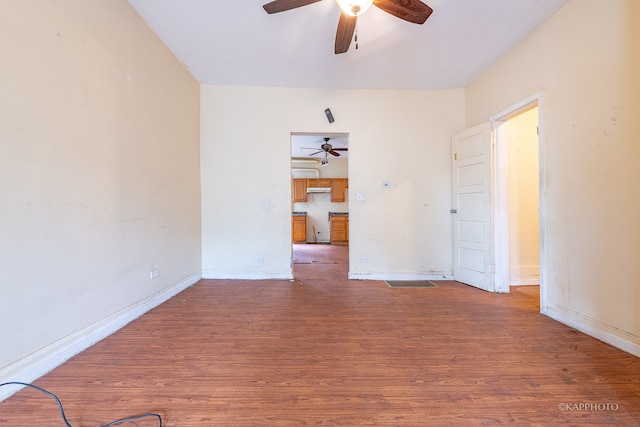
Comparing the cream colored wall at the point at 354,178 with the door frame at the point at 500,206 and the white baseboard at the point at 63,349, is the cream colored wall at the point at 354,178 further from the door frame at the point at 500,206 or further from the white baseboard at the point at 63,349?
the white baseboard at the point at 63,349

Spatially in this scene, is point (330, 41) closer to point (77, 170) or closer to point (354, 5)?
point (354, 5)

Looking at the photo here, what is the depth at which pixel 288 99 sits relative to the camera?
3.49 metres

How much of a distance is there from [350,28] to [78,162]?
2.22 meters

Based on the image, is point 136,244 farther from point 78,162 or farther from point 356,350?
point 356,350

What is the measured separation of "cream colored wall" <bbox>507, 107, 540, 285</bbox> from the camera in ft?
10.2

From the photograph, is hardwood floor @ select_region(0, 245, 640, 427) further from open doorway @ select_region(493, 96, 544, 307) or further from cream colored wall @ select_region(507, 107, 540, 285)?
cream colored wall @ select_region(507, 107, 540, 285)

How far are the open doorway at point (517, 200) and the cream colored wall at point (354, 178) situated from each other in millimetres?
656

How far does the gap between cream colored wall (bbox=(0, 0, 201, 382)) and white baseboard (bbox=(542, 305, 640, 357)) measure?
12.0 feet

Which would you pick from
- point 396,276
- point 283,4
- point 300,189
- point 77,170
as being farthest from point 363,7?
point 300,189

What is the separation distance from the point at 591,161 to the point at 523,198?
1348 mm

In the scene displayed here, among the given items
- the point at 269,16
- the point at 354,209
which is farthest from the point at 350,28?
the point at 354,209

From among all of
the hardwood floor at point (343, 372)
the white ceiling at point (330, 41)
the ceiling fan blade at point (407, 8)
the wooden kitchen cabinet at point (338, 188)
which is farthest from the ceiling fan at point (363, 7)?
the wooden kitchen cabinet at point (338, 188)

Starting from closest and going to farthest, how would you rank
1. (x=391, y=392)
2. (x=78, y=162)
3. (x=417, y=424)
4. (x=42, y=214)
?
(x=417, y=424) < (x=391, y=392) < (x=42, y=214) < (x=78, y=162)

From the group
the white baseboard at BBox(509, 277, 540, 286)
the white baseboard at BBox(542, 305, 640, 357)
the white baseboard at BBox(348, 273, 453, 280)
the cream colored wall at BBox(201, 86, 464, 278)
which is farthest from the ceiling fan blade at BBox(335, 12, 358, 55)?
the white baseboard at BBox(509, 277, 540, 286)
